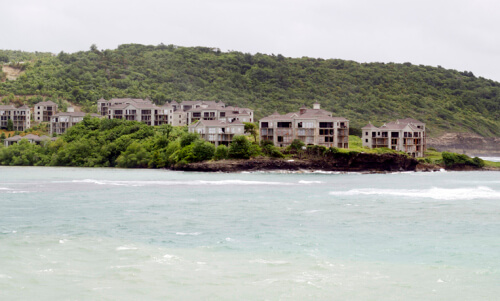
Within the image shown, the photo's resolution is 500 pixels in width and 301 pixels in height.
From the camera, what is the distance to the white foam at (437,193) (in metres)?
47.8

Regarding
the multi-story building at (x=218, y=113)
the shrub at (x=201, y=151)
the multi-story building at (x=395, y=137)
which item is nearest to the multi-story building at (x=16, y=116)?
the multi-story building at (x=218, y=113)

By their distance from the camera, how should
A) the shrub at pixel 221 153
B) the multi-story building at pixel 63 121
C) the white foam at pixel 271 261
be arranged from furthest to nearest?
the multi-story building at pixel 63 121 < the shrub at pixel 221 153 < the white foam at pixel 271 261

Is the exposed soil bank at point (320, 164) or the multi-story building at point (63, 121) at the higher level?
the multi-story building at point (63, 121)

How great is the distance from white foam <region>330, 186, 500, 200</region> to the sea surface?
4223 millimetres

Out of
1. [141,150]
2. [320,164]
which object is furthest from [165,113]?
[320,164]

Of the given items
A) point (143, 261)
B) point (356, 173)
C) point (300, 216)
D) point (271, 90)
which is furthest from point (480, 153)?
point (143, 261)

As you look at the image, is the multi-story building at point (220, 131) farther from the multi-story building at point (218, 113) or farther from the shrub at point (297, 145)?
the shrub at point (297, 145)

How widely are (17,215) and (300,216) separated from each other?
1681 centimetres

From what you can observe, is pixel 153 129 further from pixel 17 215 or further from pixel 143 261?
→ pixel 143 261

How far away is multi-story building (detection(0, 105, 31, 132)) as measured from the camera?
13625 centimetres

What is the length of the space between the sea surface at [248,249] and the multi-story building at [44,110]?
102m

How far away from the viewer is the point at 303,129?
330 feet

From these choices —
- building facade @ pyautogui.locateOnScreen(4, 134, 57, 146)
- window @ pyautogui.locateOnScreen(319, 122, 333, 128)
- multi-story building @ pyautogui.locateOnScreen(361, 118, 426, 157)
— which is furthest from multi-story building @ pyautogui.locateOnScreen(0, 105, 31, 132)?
multi-story building @ pyautogui.locateOnScreen(361, 118, 426, 157)

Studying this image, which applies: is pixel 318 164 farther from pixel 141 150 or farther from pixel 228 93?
pixel 228 93
